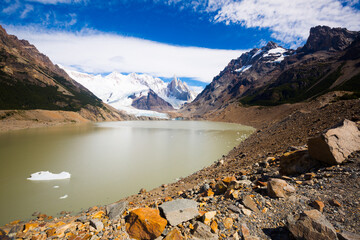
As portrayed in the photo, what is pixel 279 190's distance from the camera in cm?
566

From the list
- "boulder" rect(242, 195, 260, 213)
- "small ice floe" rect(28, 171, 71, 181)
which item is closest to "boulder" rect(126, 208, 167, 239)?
"boulder" rect(242, 195, 260, 213)

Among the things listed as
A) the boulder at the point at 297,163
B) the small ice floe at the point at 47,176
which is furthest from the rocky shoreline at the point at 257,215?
the small ice floe at the point at 47,176

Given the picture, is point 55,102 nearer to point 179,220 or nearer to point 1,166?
point 1,166

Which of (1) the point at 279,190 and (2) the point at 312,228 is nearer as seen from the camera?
(2) the point at 312,228

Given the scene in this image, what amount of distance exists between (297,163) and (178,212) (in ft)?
18.9

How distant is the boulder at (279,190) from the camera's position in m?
5.57


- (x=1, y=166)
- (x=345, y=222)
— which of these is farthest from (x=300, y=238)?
(x=1, y=166)

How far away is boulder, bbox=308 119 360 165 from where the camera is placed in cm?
644

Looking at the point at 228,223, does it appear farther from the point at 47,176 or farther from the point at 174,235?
the point at 47,176

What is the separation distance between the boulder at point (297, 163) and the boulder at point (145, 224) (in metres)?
5.94

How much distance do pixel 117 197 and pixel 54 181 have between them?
7.48m

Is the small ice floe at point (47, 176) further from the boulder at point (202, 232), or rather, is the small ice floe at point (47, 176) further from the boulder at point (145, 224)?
the boulder at point (202, 232)

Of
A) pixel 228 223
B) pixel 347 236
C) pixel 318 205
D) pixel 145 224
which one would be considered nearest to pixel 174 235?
pixel 145 224

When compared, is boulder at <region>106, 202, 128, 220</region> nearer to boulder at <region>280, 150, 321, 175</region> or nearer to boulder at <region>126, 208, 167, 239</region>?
boulder at <region>126, 208, 167, 239</region>
